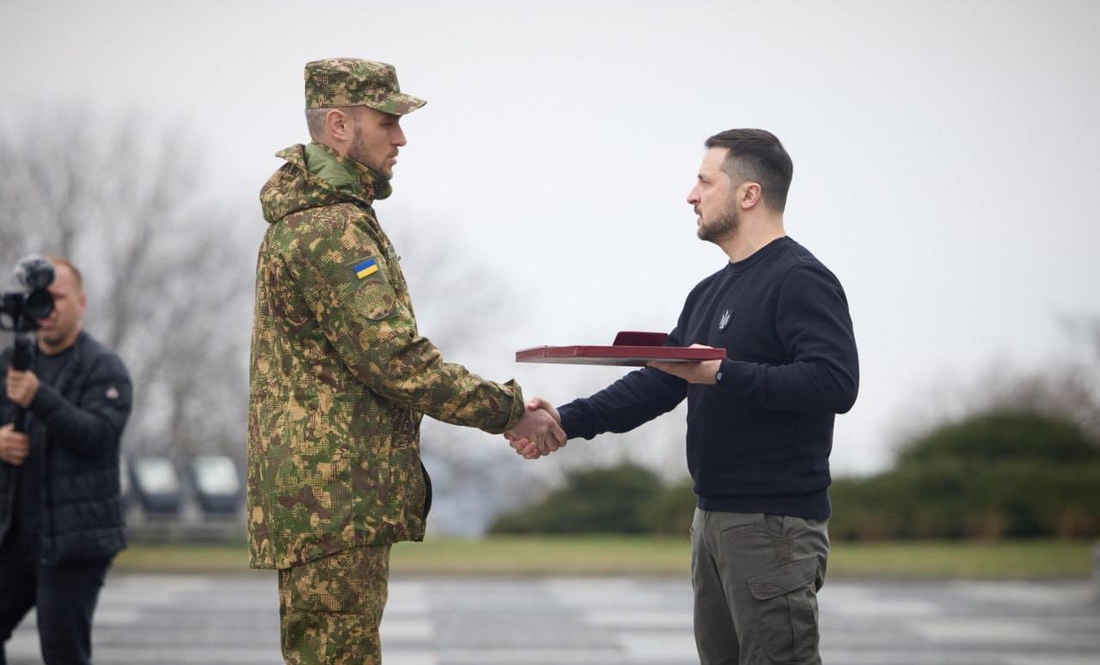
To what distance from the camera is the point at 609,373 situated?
29.9 meters

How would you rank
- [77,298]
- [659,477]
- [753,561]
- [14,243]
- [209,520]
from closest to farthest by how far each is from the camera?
[753,561], [77,298], [209,520], [659,477], [14,243]

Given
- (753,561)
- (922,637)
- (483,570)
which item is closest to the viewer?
(753,561)

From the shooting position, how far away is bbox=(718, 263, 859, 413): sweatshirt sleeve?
4.18 metres

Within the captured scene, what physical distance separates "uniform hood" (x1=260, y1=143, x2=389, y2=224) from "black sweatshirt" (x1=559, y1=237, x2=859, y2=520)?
1205mm

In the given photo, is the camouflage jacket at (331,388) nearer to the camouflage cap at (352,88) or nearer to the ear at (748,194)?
the camouflage cap at (352,88)

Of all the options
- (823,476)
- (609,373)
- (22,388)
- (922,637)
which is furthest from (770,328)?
(609,373)

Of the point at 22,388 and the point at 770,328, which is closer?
the point at 770,328

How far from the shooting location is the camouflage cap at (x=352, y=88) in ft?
14.5

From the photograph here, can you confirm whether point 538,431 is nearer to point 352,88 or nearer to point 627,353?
point 627,353

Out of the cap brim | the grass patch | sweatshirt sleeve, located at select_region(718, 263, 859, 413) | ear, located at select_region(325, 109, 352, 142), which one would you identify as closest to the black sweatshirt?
sweatshirt sleeve, located at select_region(718, 263, 859, 413)

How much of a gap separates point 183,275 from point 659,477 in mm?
12437

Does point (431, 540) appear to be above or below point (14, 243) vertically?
below

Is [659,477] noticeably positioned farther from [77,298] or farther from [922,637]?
[77,298]

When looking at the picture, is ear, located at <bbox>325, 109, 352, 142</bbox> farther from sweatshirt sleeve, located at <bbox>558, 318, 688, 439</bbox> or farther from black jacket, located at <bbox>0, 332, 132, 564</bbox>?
black jacket, located at <bbox>0, 332, 132, 564</bbox>
